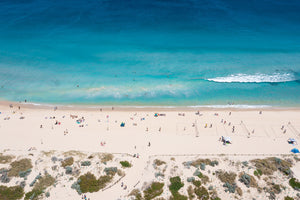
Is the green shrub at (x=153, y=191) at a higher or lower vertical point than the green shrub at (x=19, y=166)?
lower

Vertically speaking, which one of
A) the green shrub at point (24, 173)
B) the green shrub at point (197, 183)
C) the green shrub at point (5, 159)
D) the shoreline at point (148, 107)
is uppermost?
the shoreline at point (148, 107)

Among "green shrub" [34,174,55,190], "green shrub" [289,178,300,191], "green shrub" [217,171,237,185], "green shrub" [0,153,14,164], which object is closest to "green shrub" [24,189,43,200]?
"green shrub" [34,174,55,190]

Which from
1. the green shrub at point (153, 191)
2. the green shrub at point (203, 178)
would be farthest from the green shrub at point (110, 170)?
the green shrub at point (203, 178)

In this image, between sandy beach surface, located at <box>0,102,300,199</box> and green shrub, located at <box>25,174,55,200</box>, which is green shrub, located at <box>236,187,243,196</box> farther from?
green shrub, located at <box>25,174,55,200</box>

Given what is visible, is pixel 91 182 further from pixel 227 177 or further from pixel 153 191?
pixel 227 177

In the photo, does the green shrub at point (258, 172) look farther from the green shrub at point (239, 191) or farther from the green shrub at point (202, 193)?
the green shrub at point (202, 193)

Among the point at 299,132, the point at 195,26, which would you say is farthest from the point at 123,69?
the point at 299,132

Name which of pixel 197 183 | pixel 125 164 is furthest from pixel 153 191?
pixel 125 164
